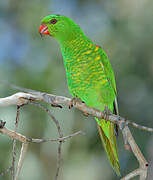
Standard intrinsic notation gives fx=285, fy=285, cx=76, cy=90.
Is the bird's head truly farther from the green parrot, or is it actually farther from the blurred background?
the blurred background

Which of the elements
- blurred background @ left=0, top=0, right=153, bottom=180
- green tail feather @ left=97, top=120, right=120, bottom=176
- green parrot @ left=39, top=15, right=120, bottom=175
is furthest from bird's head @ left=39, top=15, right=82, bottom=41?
blurred background @ left=0, top=0, right=153, bottom=180

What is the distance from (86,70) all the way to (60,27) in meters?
0.62

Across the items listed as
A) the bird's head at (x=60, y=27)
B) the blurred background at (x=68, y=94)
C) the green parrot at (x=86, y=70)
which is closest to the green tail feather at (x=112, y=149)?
the green parrot at (x=86, y=70)

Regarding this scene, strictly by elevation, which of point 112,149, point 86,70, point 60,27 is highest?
point 60,27

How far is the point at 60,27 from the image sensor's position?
3.41 meters

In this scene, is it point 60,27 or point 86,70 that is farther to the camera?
point 60,27

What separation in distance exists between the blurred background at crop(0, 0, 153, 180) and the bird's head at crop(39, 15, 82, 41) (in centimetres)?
418

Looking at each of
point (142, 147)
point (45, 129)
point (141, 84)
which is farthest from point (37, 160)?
point (141, 84)

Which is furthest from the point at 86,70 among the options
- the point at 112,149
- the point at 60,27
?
the point at 112,149

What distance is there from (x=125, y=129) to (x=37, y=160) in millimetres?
7098

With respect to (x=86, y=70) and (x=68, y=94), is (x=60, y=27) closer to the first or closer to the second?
(x=86, y=70)

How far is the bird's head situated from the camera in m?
3.41

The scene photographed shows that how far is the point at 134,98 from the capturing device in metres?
8.70

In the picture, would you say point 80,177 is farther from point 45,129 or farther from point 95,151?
point 45,129
